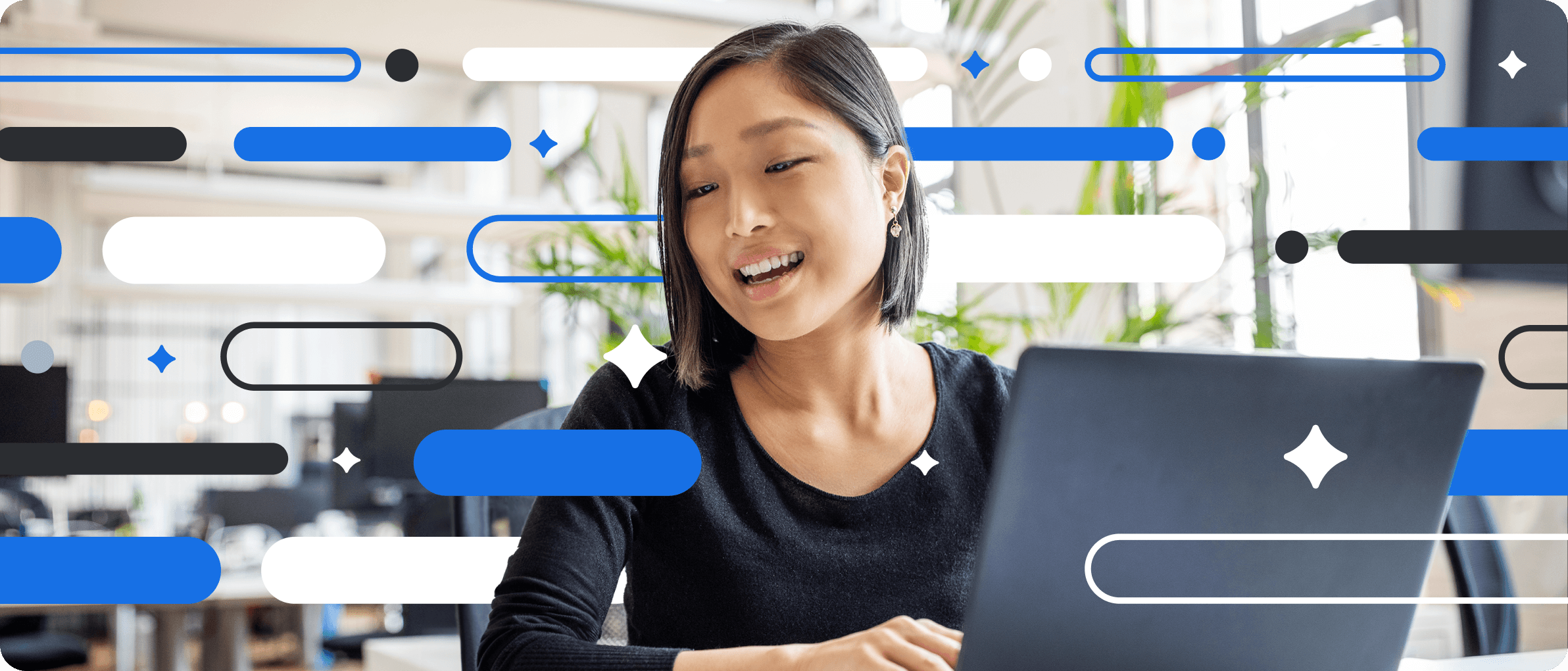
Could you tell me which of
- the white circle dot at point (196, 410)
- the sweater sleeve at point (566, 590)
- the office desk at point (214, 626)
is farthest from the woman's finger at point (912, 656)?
the white circle dot at point (196, 410)

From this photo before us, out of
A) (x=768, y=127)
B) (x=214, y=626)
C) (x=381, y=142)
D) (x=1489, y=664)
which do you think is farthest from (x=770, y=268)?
(x=214, y=626)

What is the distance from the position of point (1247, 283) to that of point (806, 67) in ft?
7.18

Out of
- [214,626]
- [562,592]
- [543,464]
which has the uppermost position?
[543,464]

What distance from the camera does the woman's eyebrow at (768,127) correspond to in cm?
93

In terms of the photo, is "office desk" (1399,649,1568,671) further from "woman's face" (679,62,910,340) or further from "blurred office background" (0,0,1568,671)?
"woman's face" (679,62,910,340)

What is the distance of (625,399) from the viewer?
3.25 feet

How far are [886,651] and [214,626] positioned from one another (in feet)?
10.1

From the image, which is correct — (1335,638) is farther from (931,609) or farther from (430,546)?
(430,546)

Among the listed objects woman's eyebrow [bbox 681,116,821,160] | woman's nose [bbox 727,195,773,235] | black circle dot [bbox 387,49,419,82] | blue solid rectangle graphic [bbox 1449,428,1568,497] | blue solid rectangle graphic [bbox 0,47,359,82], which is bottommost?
Result: blue solid rectangle graphic [bbox 1449,428,1568,497]

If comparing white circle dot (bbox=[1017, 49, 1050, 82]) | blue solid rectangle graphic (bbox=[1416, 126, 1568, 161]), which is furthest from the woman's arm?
blue solid rectangle graphic (bbox=[1416, 126, 1568, 161])

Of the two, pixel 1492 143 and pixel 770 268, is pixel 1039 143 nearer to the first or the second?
pixel 770 268

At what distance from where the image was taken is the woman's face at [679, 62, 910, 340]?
0.93 meters

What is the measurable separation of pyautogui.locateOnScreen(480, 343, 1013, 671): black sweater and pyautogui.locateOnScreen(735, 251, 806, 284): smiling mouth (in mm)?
142

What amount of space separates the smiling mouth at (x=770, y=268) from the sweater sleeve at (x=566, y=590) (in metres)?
0.18
